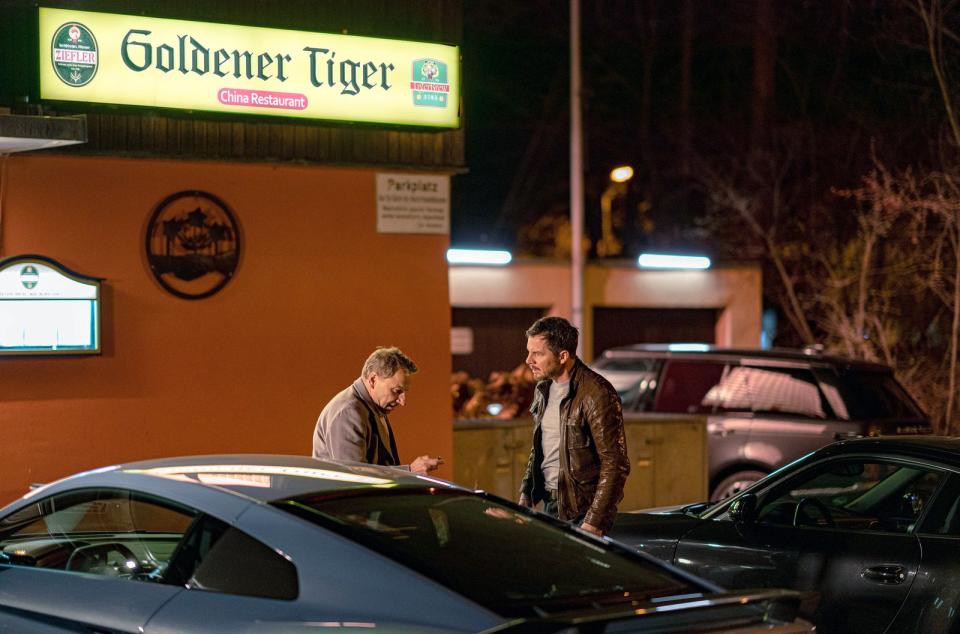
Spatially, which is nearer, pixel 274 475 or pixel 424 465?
pixel 274 475

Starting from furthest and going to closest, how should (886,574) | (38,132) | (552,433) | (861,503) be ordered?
(38,132) → (861,503) → (552,433) → (886,574)

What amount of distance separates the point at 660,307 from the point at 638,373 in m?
9.14

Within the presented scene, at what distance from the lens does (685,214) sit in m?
33.2

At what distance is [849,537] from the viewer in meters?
6.92

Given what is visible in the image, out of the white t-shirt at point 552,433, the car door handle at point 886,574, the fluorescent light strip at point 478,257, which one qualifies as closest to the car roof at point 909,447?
the car door handle at point 886,574

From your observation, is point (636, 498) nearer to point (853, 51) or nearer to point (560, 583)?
point (560, 583)

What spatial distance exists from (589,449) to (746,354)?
7178 mm

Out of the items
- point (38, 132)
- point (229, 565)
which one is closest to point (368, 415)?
point (229, 565)

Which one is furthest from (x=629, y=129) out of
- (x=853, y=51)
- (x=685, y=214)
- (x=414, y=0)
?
(x=414, y=0)

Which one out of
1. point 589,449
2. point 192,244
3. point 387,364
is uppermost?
point 192,244

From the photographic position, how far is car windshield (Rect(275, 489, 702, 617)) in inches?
174

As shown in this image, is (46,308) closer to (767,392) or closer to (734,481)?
(734,481)

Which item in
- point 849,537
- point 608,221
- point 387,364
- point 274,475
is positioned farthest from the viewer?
point 608,221

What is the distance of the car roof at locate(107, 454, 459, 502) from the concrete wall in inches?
626
